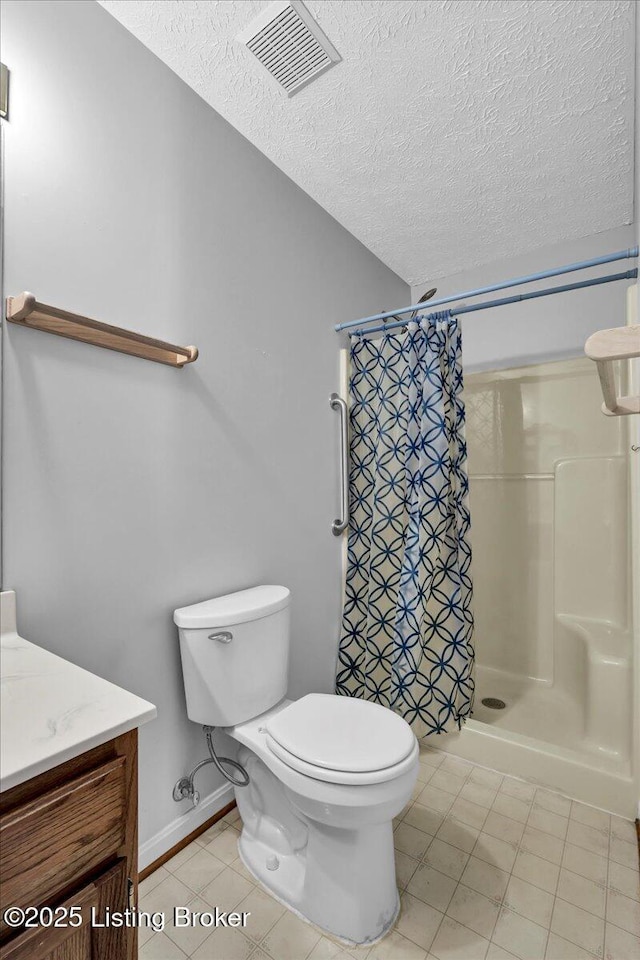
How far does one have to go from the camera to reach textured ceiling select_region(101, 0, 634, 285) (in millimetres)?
1262

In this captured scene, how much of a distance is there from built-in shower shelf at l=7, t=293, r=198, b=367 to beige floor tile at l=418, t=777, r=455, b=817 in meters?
1.69

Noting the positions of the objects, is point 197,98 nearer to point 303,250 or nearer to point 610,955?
point 303,250

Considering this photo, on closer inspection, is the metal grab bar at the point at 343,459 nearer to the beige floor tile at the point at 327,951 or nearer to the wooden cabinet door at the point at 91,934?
the beige floor tile at the point at 327,951

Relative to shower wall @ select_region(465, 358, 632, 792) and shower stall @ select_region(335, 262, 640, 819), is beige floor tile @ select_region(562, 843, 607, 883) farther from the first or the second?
shower wall @ select_region(465, 358, 632, 792)

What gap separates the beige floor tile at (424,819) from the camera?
158 centimetres

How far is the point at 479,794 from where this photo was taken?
5.72ft

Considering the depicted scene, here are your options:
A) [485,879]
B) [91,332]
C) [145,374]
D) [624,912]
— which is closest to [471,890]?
[485,879]

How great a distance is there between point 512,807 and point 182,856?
111 cm

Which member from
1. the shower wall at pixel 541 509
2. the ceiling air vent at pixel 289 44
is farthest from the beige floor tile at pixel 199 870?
the ceiling air vent at pixel 289 44

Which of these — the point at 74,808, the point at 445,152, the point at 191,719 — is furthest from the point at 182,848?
the point at 445,152

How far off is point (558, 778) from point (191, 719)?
4.38 ft

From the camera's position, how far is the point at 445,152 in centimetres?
173

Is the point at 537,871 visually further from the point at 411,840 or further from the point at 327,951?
the point at 327,951

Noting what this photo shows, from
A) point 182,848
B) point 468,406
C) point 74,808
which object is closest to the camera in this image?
point 74,808
